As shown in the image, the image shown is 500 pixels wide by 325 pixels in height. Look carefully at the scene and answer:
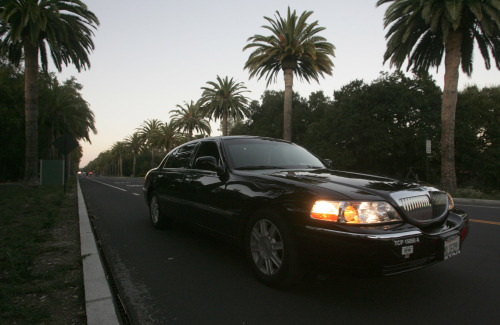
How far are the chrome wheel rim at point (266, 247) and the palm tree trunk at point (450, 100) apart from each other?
16.8m

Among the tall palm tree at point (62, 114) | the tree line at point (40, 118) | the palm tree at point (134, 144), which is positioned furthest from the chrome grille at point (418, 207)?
the palm tree at point (134, 144)

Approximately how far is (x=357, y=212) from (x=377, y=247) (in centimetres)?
31

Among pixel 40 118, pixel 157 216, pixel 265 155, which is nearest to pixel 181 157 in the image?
pixel 157 216

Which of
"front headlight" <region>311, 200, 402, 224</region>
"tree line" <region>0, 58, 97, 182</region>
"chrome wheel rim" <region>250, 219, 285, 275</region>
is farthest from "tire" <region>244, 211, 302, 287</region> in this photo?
"tree line" <region>0, 58, 97, 182</region>

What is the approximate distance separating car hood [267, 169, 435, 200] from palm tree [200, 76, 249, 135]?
33.5 meters

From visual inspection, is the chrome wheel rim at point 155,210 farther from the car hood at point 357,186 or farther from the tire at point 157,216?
the car hood at point 357,186

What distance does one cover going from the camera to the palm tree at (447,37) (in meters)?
15.8

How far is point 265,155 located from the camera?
4.46m

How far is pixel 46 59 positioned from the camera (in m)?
20.4

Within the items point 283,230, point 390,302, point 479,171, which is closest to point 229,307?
point 283,230

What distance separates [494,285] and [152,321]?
329cm

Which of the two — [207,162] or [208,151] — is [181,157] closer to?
[208,151]

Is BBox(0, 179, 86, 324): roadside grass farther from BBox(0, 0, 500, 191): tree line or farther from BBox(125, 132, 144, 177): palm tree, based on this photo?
BBox(125, 132, 144, 177): palm tree

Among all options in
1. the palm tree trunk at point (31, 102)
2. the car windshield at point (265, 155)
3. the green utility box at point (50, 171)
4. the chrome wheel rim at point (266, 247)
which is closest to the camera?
the chrome wheel rim at point (266, 247)
